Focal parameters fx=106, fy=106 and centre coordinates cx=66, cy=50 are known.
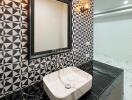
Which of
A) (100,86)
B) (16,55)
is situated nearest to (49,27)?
(16,55)

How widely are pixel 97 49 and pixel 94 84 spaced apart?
12.3 ft

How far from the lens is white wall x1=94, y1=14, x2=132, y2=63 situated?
3.73m

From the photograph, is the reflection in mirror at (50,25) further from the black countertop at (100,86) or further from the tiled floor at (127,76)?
the tiled floor at (127,76)

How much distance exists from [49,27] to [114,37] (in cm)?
357

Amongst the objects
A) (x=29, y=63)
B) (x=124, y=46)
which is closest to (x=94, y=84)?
(x=29, y=63)

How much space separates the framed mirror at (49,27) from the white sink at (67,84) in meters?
0.26

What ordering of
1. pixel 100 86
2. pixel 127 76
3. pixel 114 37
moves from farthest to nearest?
pixel 114 37
pixel 127 76
pixel 100 86

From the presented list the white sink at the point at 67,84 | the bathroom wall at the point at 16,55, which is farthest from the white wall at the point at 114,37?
the bathroom wall at the point at 16,55

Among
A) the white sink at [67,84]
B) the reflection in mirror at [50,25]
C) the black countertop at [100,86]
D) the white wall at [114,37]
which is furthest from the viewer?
the white wall at [114,37]

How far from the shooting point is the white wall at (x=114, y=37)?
3732 mm

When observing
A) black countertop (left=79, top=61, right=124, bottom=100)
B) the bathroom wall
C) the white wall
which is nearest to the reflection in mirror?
the bathroom wall

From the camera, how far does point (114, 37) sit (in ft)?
13.3

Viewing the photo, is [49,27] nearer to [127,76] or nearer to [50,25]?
[50,25]

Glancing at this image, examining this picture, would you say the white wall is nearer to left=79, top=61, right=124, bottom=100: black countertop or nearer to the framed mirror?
left=79, top=61, right=124, bottom=100: black countertop
